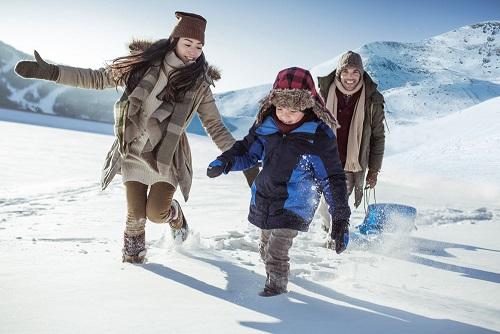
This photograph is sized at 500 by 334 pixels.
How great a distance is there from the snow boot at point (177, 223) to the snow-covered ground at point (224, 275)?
109 mm

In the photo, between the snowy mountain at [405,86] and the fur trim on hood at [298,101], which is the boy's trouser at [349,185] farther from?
the snowy mountain at [405,86]

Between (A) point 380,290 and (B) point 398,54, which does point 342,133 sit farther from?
(B) point 398,54

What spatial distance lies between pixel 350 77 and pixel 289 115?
6.08 feet

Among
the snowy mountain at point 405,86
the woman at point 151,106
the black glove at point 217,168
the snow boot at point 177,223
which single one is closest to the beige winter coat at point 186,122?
the woman at point 151,106

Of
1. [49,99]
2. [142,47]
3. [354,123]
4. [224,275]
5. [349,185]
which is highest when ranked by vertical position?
[49,99]

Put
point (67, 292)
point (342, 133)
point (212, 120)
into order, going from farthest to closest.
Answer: point (342, 133)
point (212, 120)
point (67, 292)

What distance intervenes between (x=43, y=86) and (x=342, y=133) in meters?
37.3

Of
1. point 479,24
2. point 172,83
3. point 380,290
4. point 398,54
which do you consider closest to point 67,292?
point 172,83

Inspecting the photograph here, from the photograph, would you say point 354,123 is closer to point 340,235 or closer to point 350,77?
point 350,77

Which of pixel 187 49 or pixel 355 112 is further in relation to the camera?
pixel 355 112

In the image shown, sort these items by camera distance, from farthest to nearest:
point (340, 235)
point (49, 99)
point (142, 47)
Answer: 1. point (49, 99)
2. point (142, 47)
3. point (340, 235)

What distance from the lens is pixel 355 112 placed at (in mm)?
4215

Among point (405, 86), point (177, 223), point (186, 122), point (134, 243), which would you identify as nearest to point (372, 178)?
point (177, 223)

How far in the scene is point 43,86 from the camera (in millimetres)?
35781
